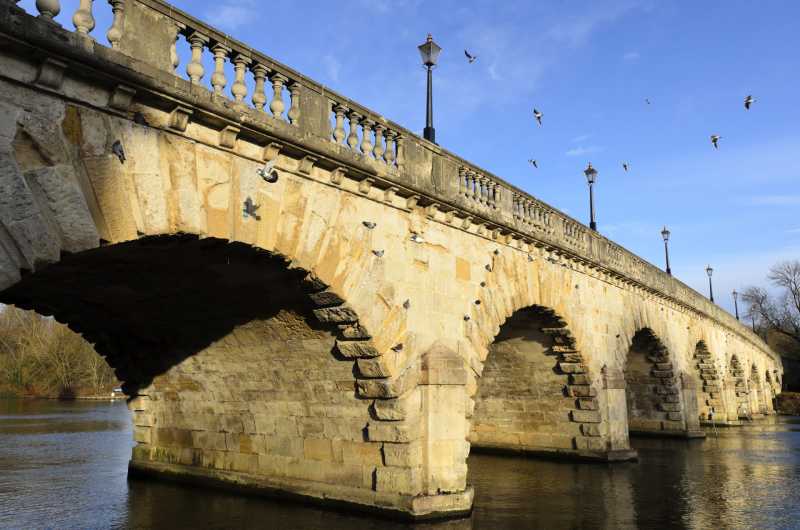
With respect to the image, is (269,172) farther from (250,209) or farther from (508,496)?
(508,496)

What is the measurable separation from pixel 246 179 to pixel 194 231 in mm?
939

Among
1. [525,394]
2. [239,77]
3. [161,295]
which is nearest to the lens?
[239,77]

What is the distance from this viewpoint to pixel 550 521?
30.2ft

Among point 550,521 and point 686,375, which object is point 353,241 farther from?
point 686,375

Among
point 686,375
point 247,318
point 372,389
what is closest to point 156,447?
point 247,318

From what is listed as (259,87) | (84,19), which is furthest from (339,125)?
(84,19)

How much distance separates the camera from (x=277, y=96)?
7316mm

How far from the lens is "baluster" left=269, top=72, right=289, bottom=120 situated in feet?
23.7

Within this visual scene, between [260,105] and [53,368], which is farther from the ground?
[260,105]

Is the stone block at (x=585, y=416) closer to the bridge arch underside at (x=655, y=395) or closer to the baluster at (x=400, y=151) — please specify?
the bridge arch underside at (x=655, y=395)

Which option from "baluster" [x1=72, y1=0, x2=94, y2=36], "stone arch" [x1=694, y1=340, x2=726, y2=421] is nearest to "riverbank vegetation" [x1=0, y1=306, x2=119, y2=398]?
"stone arch" [x1=694, y1=340, x2=726, y2=421]

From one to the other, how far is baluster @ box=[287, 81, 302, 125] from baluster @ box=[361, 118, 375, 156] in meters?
1.28

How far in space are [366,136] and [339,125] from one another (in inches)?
23.5

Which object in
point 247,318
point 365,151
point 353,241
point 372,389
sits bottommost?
point 372,389
